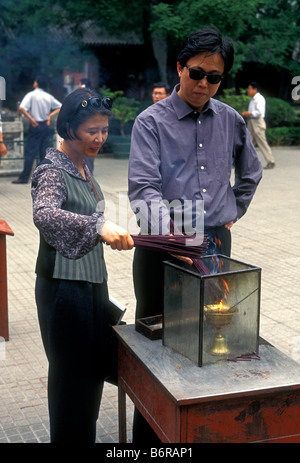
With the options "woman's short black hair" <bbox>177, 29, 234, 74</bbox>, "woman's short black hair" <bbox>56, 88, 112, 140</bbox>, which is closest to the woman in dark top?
"woman's short black hair" <bbox>56, 88, 112, 140</bbox>

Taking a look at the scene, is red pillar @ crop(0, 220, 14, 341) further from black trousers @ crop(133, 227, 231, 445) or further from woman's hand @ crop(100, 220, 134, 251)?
woman's hand @ crop(100, 220, 134, 251)

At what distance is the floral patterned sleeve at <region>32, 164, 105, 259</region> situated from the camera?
7.30 ft

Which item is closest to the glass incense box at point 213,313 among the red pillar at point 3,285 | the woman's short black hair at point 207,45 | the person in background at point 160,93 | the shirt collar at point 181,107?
the shirt collar at point 181,107

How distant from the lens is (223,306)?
93.2 inches

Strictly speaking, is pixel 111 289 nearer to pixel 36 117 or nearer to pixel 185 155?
pixel 185 155

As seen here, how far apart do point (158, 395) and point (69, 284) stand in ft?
1.90

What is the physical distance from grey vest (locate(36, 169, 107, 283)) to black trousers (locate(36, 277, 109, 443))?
0.13 ft

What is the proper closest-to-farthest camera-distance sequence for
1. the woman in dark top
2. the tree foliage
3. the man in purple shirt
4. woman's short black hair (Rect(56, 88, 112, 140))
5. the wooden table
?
the wooden table < the woman in dark top < woman's short black hair (Rect(56, 88, 112, 140)) < the man in purple shirt < the tree foliage

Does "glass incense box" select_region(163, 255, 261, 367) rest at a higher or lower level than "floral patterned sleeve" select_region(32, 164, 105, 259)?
lower

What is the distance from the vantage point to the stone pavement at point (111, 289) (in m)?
3.60

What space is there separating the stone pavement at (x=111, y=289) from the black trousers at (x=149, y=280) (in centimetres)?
29

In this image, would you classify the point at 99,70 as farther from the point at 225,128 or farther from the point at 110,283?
the point at 225,128

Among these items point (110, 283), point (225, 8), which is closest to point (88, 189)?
point (110, 283)

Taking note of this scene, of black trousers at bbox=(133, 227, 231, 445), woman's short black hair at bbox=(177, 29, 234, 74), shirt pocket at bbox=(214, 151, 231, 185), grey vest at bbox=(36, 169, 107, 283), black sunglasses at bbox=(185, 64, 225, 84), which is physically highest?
woman's short black hair at bbox=(177, 29, 234, 74)
